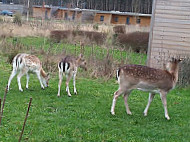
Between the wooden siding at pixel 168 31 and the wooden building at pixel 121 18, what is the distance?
25.3 m

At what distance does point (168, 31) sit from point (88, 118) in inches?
327

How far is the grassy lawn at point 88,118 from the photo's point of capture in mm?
6715

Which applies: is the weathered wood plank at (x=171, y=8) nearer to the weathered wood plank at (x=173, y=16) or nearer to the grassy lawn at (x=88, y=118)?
the weathered wood plank at (x=173, y=16)

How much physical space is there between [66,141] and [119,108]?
9.74 ft

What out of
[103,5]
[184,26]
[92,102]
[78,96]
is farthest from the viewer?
[103,5]

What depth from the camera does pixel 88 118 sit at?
26.0 feet

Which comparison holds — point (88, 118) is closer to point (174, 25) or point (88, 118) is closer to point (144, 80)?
point (144, 80)

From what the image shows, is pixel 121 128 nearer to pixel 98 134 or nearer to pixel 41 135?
pixel 98 134

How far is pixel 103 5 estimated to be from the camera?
4441cm

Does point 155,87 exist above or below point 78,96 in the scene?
above

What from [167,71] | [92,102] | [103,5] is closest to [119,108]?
[92,102]

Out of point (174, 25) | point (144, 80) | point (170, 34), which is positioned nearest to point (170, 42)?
point (170, 34)

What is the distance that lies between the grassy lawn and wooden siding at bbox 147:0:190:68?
12.7ft

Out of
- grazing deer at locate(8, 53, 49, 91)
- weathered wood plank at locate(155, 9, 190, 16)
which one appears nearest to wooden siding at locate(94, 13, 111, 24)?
weathered wood plank at locate(155, 9, 190, 16)
